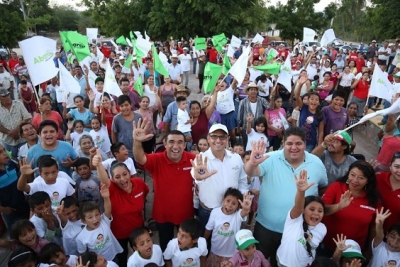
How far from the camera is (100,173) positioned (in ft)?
9.98

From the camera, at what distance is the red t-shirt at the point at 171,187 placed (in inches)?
125

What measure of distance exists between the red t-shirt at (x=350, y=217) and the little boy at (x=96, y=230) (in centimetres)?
212

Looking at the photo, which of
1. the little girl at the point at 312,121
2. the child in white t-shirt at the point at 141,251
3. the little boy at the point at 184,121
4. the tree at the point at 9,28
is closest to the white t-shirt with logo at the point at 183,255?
the child in white t-shirt at the point at 141,251

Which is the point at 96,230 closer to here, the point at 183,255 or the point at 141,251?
the point at 141,251

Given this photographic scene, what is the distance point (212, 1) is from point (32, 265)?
22209mm

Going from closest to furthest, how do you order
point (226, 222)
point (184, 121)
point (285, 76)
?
point (226, 222)
point (184, 121)
point (285, 76)

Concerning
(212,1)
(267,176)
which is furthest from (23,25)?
(267,176)

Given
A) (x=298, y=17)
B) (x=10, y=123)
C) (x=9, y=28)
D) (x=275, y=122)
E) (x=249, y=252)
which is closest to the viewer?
(x=249, y=252)

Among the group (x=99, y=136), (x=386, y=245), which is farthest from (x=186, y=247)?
(x=99, y=136)

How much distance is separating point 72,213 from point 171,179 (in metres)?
1.13

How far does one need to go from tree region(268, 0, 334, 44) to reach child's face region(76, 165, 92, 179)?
27349 mm

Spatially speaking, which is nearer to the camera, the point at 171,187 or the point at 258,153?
the point at 258,153

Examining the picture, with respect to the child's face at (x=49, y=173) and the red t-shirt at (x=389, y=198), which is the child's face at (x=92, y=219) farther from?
the red t-shirt at (x=389, y=198)

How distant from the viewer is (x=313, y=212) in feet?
9.16
